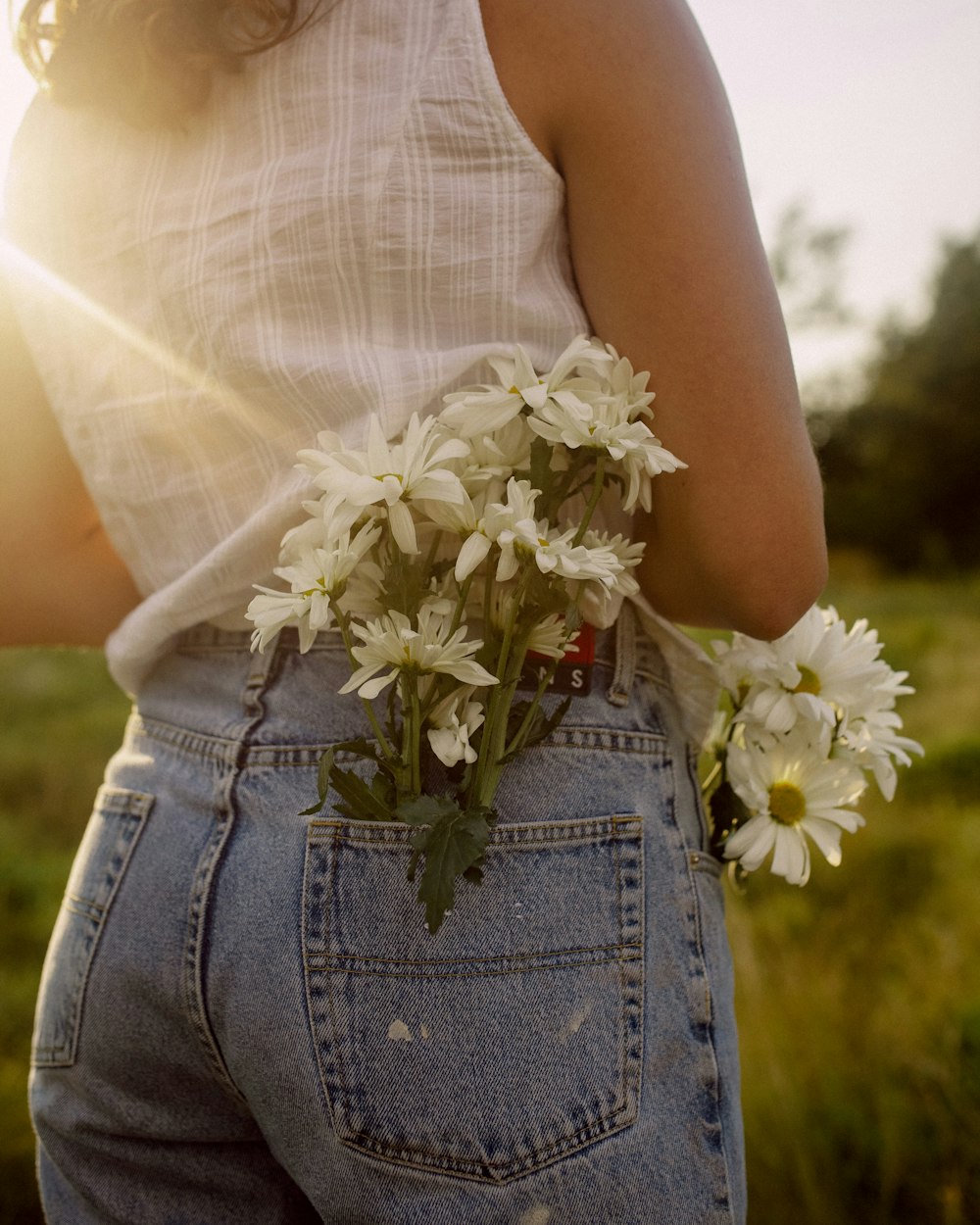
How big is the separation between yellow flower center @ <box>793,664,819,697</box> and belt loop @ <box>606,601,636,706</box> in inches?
10.0

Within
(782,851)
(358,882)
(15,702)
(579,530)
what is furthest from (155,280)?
(15,702)

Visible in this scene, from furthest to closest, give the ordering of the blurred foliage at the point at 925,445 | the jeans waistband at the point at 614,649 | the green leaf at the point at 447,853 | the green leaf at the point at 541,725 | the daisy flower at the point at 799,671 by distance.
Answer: the blurred foliage at the point at 925,445
the daisy flower at the point at 799,671
the jeans waistband at the point at 614,649
the green leaf at the point at 541,725
the green leaf at the point at 447,853

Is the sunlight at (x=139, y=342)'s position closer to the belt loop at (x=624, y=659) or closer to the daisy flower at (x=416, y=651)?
the daisy flower at (x=416, y=651)

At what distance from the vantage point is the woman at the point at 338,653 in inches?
35.8

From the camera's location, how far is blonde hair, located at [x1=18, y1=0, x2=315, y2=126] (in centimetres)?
98

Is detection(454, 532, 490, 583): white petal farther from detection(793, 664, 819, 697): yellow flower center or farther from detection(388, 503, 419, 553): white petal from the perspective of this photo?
detection(793, 664, 819, 697): yellow flower center

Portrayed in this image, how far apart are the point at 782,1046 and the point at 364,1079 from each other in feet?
7.22

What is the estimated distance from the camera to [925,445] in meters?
18.1

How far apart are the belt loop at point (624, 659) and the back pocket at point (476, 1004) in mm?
166

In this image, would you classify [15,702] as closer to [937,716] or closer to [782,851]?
[937,716]

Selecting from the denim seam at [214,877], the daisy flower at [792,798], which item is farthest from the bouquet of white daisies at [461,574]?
the daisy flower at [792,798]

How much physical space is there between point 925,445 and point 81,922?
19.4 m

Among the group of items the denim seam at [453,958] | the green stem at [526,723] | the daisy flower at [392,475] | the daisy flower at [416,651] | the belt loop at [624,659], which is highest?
the daisy flower at [392,475]

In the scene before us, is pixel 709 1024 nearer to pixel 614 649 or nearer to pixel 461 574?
pixel 614 649
